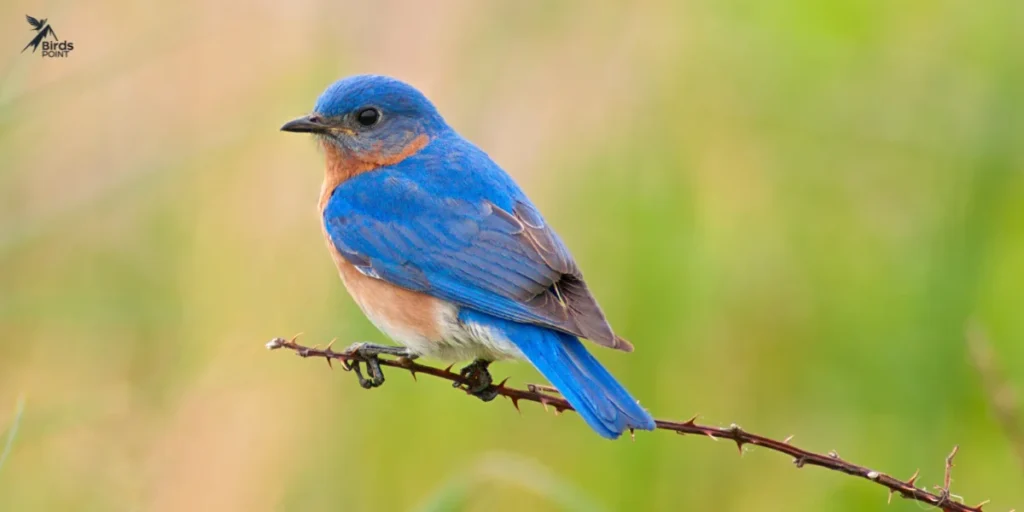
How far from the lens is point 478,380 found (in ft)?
13.1

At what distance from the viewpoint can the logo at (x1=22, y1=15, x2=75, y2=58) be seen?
4582 millimetres

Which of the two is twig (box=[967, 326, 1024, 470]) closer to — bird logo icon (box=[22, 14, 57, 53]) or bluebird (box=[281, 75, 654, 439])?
bluebird (box=[281, 75, 654, 439])

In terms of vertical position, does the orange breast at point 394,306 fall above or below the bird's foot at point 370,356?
above

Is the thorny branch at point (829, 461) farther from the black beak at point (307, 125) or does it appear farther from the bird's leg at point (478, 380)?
the black beak at point (307, 125)

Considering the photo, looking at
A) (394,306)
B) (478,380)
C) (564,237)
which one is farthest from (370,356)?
(564,237)

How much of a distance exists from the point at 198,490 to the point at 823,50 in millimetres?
3416

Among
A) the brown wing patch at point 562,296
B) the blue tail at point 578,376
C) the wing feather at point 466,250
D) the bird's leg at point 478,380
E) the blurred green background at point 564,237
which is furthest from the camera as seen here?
the blurred green background at point 564,237

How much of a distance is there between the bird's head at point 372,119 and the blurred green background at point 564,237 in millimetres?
308

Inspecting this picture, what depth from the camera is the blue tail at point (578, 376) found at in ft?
10.3

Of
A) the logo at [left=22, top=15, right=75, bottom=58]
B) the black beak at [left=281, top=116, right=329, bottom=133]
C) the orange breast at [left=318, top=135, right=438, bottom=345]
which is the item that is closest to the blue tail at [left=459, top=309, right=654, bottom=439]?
the orange breast at [left=318, top=135, right=438, bottom=345]

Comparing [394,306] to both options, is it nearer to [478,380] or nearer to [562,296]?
[478,380]

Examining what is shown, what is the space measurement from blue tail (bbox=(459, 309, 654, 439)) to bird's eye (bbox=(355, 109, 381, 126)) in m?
1.06

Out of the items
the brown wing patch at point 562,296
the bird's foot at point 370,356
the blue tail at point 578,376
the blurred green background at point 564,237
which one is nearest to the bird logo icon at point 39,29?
the blurred green background at point 564,237

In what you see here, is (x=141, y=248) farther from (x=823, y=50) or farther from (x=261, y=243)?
(x=823, y=50)
